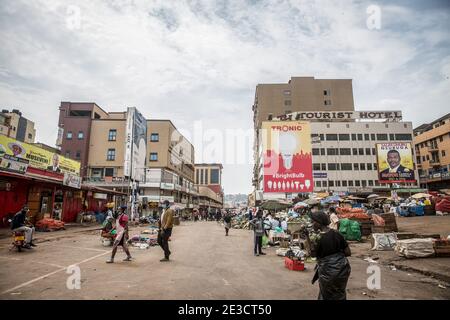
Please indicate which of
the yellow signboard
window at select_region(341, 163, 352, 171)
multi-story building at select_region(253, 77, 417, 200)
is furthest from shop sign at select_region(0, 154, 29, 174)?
window at select_region(341, 163, 352, 171)

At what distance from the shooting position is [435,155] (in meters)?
60.9

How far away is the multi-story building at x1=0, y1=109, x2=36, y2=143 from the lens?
51.9 meters

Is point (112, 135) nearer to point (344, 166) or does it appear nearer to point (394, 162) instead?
point (394, 162)

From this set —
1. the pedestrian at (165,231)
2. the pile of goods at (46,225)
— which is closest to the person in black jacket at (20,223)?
the pedestrian at (165,231)

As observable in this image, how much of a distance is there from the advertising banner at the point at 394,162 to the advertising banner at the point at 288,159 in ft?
37.6

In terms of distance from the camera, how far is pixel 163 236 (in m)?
8.83

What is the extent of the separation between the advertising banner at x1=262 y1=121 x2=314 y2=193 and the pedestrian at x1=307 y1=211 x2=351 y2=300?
42091 mm

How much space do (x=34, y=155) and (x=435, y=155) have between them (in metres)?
75.7

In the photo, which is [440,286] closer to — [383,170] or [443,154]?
[383,170]

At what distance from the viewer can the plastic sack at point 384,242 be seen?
37.1 ft

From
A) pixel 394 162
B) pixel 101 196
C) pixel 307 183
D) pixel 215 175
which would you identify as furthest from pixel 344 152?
pixel 215 175

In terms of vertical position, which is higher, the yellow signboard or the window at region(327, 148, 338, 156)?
the window at region(327, 148, 338, 156)

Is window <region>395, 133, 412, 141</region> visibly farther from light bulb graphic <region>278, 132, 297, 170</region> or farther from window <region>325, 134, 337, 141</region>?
light bulb graphic <region>278, 132, 297, 170</region>

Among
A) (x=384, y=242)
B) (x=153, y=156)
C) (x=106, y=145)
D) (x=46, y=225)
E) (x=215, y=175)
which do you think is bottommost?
(x=384, y=242)
